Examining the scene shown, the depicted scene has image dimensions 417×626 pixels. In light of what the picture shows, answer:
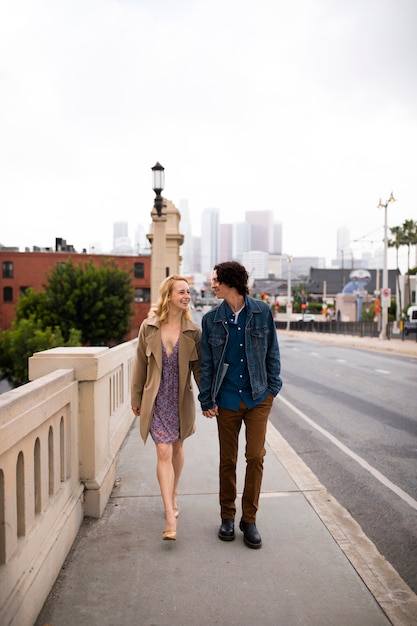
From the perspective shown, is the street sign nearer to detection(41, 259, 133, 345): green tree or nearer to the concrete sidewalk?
detection(41, 259, 133, 345): green tree

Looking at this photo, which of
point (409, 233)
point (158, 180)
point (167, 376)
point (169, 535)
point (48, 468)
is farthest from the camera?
point (409, 233)

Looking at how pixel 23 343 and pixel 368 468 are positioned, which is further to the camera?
pixel 23 343

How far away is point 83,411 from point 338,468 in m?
3.50

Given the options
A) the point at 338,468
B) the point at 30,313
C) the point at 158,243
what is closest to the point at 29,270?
the point at 30,313

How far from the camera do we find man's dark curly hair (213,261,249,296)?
413 centimetres

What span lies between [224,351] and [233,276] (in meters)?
0.57

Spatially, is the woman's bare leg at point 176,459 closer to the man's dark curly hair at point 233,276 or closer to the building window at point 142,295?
the man's dark curly hair at point 233,276

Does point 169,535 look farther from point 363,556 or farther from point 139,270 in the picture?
point 139,270

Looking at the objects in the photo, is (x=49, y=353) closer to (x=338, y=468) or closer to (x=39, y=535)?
(x=39, y=535)

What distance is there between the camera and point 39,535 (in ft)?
10.5

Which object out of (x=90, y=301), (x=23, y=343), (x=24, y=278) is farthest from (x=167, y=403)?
(x=24, y=278)

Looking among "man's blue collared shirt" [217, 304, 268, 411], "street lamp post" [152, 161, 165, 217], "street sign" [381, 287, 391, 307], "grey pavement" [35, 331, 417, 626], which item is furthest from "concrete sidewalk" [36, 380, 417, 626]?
"street sign" [381, 287, 391, 307]

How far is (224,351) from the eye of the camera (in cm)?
407

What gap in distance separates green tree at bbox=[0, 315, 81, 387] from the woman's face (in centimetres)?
4119
